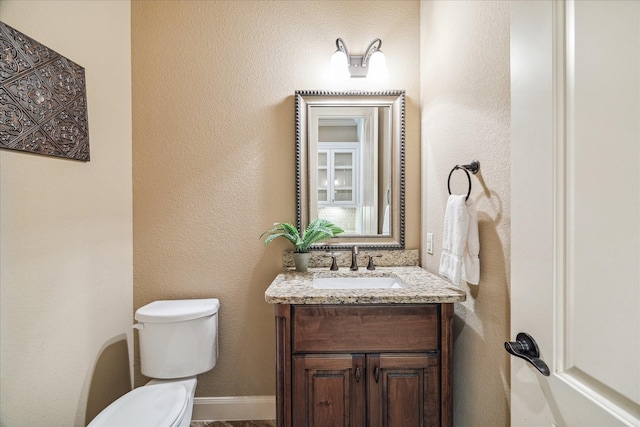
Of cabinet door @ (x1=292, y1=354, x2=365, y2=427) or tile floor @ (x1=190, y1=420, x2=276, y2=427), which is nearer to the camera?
cabinet door @ (x1=292, y1=354, x2=365, y2=427)

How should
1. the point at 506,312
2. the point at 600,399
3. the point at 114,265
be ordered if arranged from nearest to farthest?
the point at 600,399, the point at 506,312, the point at 114,265

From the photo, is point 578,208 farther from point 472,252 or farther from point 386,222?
point 386,222

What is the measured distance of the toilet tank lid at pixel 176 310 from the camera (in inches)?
57.2

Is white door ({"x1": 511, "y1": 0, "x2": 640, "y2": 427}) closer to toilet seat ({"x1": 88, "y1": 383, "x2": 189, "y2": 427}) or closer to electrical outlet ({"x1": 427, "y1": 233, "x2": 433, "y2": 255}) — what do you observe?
electrical outlet ({"x1": 427, "y1": 233, "x2": 433, "y2": 255})

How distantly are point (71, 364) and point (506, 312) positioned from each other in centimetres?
190

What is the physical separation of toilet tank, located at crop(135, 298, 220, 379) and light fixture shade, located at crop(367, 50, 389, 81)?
1681mm

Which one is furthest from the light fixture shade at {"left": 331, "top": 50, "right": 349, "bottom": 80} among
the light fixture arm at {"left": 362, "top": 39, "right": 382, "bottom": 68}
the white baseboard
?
the white baseboard

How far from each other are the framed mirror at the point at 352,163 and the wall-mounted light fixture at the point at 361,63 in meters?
0.12

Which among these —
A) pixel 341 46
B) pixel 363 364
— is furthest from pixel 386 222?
pixel 341 46

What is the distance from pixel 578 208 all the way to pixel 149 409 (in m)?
1.61

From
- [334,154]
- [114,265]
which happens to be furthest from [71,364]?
[334,154]

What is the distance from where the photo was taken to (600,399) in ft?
1.62

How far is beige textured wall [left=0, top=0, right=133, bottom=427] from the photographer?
3.67 feet

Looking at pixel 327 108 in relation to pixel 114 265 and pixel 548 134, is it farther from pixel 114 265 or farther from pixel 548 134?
pixel 114 265
